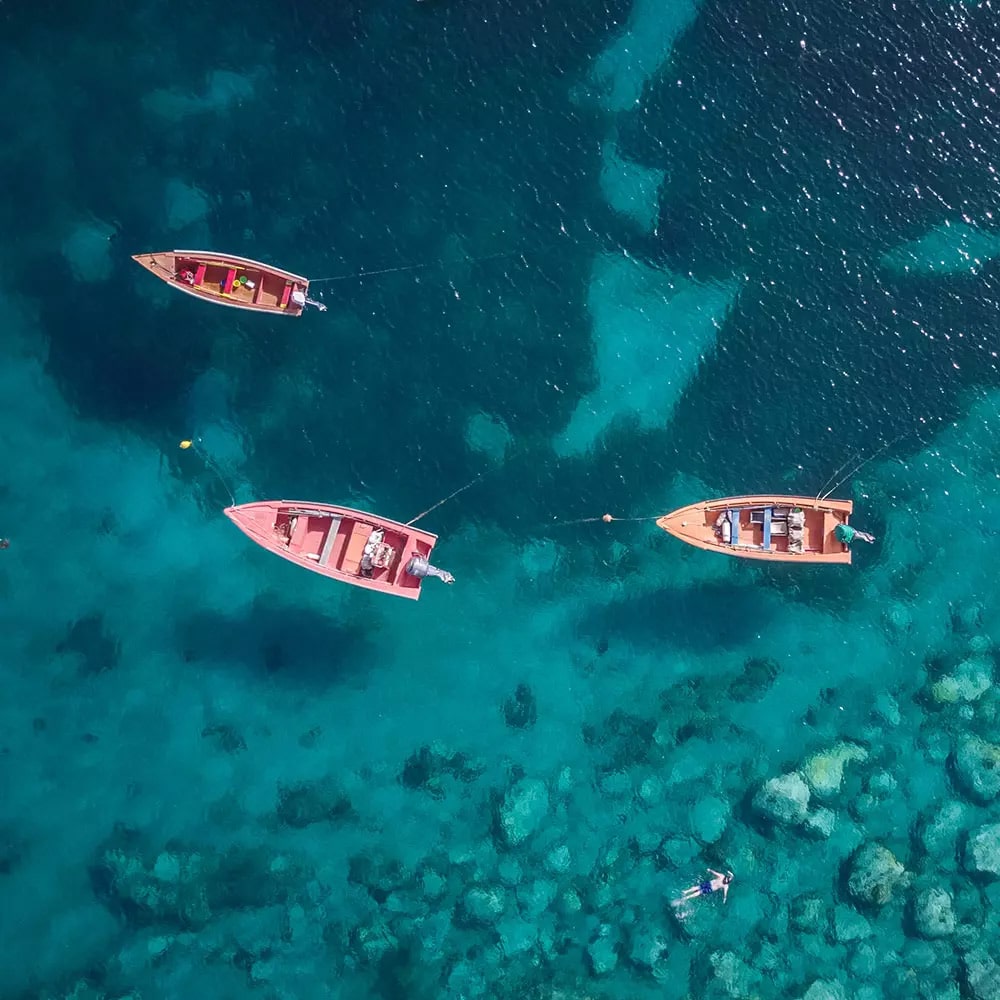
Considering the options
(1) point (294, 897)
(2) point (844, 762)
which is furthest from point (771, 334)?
(1) point (294, 897)

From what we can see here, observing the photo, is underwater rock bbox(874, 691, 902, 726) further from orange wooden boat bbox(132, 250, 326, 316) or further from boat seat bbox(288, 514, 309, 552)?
orange wooden boat bbox(132, 250, 326, 316)

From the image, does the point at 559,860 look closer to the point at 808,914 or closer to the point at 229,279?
the point at 808,914

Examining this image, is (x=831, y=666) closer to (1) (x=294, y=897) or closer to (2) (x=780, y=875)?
(2) (x=780, y=875)

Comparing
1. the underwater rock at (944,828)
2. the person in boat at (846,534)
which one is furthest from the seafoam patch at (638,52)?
the underwater rock at (944,828)

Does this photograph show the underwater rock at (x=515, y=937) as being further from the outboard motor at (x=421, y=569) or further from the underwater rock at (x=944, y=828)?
the underwater rock at (x=944, y=828)

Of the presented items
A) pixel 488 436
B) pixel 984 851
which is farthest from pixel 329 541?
pixel 984 851

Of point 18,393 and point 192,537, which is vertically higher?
point 18,393

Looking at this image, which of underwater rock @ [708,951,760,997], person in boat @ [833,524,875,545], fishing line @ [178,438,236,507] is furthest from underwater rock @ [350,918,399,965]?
person in boat @ [833,524,875,545]
